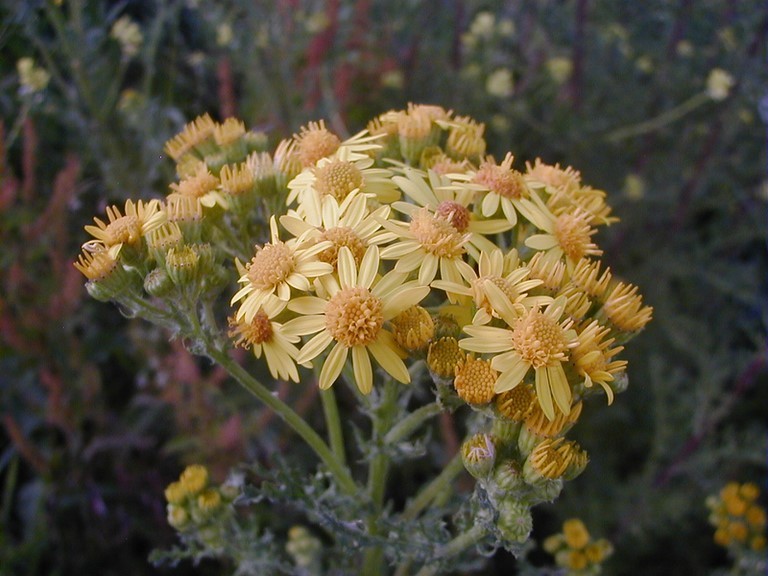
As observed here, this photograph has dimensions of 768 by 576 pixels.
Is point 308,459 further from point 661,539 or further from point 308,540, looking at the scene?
point 661,539

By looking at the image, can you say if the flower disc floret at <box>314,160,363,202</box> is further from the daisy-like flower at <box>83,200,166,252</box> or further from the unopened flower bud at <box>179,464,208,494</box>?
the unopened flower bud at <box>179,464,208,494</box>

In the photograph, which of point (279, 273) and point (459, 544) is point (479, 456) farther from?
point (279, 273)

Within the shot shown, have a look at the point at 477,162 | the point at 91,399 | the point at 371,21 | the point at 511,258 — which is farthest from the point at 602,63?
the point at 91,399

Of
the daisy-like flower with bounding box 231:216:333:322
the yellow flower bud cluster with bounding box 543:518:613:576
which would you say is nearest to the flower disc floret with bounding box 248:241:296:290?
the daisy-like flower with bounding box 231:216:333:322

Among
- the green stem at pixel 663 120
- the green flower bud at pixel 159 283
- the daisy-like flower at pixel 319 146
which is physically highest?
the daisy-like flower at pixel 319 146

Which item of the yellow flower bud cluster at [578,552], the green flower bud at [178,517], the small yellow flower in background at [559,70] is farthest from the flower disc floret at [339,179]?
the small yellow flower in background at [559,70]

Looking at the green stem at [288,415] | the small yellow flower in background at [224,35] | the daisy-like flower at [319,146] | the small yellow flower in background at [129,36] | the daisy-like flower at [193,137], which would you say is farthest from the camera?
the small yellow flower in background at [224,35]

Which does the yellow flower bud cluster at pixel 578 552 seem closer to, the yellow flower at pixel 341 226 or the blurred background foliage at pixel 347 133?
the blurred background foliage at pixel 347 133
